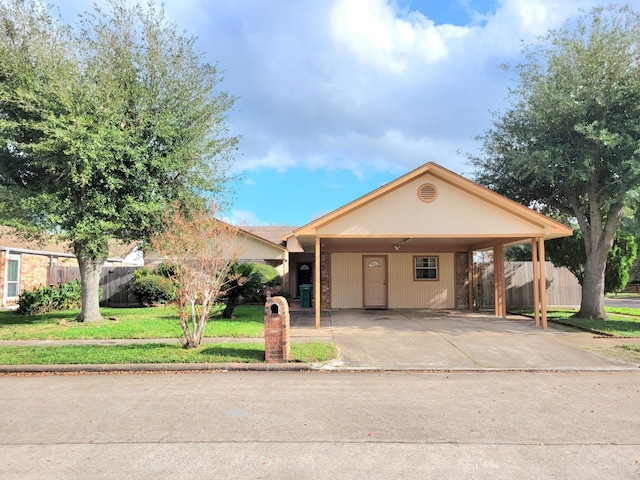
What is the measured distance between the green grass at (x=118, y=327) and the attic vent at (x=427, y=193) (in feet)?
19.6

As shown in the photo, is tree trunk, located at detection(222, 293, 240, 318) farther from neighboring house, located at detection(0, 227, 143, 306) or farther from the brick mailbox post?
neighboring house, located at detection(0, 227, 143, 306)

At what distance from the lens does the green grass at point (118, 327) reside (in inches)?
446

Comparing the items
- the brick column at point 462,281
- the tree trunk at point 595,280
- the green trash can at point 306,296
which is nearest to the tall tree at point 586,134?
the tree trunk at point 595,280

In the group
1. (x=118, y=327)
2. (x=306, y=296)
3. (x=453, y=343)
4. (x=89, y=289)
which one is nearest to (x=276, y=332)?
(x=453, y=343)

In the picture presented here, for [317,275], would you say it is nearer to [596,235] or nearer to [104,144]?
[104,144]

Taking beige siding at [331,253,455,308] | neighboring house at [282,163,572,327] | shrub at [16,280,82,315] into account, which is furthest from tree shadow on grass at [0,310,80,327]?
beige siding at [331,253,455,308]

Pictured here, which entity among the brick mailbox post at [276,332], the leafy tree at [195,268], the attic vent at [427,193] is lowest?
the brick mailbox post at [276,332]

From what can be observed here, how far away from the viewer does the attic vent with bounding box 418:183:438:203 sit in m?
13.1

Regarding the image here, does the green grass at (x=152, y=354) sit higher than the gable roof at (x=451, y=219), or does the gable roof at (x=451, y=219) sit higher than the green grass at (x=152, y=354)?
the gable roof at (x=451, y=219)

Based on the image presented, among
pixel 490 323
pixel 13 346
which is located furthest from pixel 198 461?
pixel 490 323

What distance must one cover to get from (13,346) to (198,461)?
8.29 metres

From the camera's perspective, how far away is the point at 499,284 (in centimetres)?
1664

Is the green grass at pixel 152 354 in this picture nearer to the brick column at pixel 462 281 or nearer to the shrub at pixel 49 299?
the shrub at pixel 49 299

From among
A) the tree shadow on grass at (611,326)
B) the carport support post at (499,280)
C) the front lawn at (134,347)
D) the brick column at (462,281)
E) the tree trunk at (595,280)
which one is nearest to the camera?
the front lawn at (134,347)
